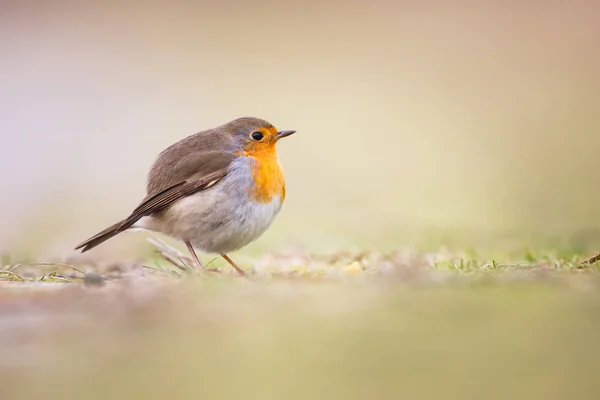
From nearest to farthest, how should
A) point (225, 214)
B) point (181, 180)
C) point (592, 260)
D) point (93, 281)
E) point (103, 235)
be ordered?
point (93, 281) → point (592, 260) → point (225, 214) → point (181, 180) → point (103, 235)

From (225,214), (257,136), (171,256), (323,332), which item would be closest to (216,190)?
(225,214)

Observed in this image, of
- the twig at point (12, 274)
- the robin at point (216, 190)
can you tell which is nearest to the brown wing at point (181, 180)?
the robin at point (216, 190)

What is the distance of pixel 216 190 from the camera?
6258 mm

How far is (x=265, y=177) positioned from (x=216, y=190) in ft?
1.09

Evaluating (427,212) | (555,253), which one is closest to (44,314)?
(555,253)

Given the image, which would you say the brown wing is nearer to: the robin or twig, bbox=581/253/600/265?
the robin

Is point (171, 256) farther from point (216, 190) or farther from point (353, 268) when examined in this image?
point (353, 268)

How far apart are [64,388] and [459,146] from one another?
38.7 feet

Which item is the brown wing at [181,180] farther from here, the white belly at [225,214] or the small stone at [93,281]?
the small stone at [93,281]

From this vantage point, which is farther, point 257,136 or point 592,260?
point 257,136

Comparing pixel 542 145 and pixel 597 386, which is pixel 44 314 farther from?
pixel 542 145

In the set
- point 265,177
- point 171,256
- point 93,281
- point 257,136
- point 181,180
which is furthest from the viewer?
point 171,256

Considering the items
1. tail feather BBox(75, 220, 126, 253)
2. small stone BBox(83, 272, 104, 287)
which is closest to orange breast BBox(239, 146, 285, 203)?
tail feather BBox(75, 220, 126, 253)

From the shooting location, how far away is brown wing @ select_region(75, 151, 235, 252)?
20.8 feet
